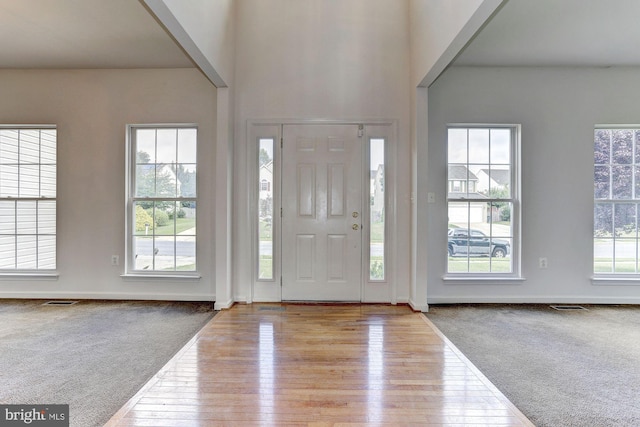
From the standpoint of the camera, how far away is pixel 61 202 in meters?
3.84

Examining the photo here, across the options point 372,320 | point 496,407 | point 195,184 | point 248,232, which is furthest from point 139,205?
point 496,407

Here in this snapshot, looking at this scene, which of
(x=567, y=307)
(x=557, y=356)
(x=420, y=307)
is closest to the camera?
(x=557, y=356)

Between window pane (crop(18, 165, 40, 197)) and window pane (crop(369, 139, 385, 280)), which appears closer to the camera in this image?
window pane (crop(369, 139, 385, 280))

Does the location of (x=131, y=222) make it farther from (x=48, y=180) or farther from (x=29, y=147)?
(x=29, y=147)

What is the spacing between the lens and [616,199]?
3.80 m

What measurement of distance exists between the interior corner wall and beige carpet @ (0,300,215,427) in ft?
9.31

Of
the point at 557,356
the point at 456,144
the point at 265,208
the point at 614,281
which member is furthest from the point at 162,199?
the point at 614,281

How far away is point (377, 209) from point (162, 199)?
2.55 meters

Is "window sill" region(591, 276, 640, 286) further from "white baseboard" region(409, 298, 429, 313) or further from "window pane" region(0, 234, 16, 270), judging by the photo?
"window pane" region(0, 234, 16, 270)

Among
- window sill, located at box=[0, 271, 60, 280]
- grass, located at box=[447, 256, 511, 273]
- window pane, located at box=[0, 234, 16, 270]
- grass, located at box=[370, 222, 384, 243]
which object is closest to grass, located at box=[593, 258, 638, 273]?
grass, located at box=[447, 256, 511, 273]

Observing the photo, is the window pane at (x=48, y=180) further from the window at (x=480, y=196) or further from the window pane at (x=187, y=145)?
the window at (x=480, y=196)

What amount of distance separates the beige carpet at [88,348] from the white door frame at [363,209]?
727 mm

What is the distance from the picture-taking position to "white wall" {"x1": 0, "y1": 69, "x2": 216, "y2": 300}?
380 centimetres

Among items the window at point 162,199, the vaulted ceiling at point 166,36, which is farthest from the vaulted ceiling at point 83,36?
the window at point 162,199
